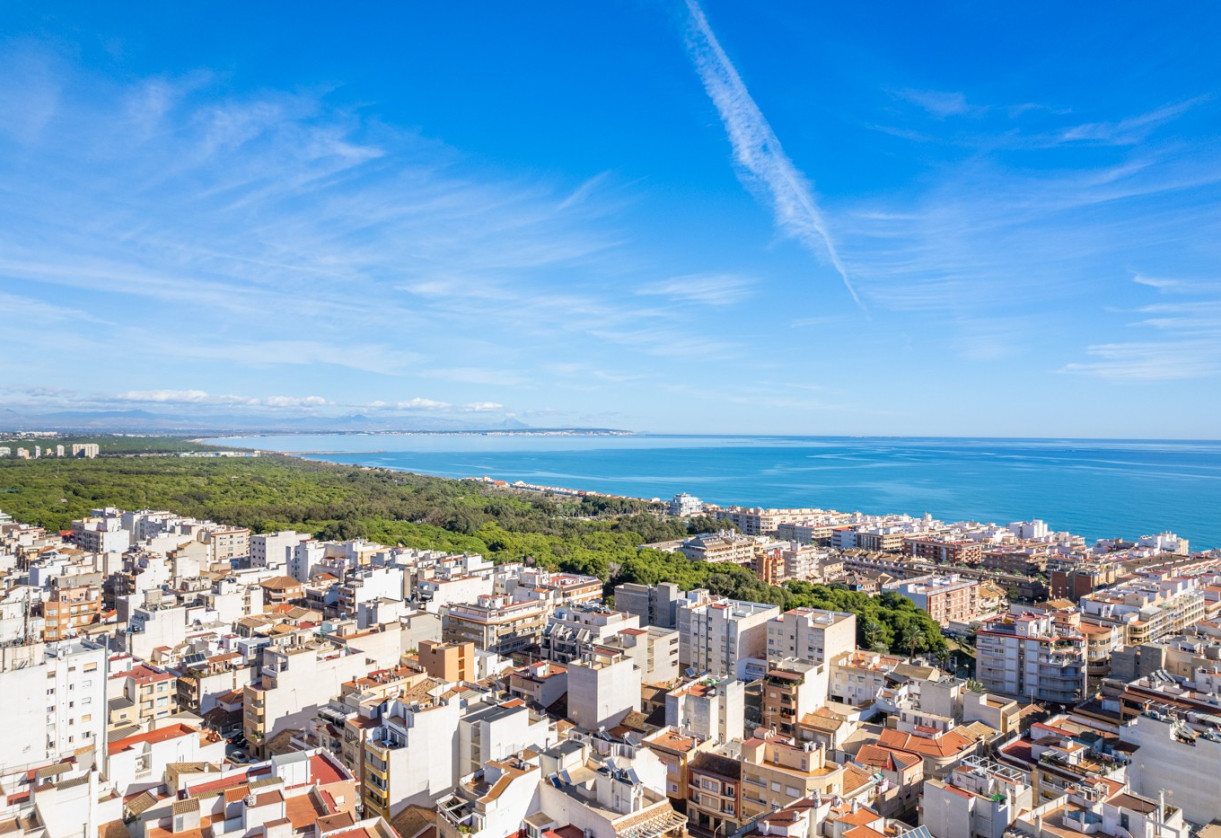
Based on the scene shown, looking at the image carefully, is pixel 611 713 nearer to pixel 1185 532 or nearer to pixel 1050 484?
pixel 1185 532

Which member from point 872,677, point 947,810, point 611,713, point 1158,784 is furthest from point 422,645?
point 1158,784

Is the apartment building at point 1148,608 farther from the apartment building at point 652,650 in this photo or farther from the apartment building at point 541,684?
the apartment building at point 541,684

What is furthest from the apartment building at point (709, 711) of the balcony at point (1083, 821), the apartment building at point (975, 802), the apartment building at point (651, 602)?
the apartment building at point (651, 602)

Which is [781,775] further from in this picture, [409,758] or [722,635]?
[722,635]

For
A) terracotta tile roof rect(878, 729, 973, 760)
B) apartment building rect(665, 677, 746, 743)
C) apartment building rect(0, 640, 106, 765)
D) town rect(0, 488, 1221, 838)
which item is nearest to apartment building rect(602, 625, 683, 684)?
town rect(0, 488, 1221, 838)

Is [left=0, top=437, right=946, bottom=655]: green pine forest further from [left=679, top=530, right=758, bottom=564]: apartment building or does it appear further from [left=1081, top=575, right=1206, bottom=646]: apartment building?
[left=1081, top=575, right=1206, bottom=646]: apartment building

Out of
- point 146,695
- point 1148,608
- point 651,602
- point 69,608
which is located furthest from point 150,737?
point 1148,608
